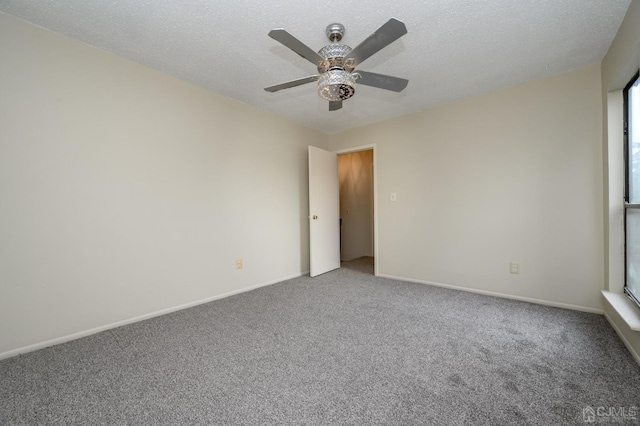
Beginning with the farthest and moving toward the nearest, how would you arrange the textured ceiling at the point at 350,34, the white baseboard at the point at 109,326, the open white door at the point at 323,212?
the open white door at the point at 323,212, the white baseboard at the point at 109,326, the textured ceiling at the point at 350,34

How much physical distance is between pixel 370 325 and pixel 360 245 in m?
3.29

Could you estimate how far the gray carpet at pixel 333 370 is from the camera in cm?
119

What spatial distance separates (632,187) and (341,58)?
7.78 ft

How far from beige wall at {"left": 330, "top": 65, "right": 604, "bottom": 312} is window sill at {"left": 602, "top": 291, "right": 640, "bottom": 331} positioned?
0.28 m

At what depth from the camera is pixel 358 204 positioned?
5.41m

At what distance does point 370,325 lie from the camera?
209cm

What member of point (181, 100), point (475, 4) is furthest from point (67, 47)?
point (475, 4)

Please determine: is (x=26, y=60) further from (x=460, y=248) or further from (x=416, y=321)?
(x=460, y=248)

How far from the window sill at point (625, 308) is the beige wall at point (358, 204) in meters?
3.59

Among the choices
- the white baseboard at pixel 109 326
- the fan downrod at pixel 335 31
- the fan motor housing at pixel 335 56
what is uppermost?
the fan downrod at pixel 335 31

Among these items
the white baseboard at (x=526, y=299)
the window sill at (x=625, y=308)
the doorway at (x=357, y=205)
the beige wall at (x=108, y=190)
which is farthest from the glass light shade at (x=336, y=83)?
the doorway at (x=357, y=205)

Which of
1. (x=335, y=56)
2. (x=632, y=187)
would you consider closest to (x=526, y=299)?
(x=632, y=187)

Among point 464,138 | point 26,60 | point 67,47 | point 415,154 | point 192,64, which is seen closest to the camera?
point 26,60

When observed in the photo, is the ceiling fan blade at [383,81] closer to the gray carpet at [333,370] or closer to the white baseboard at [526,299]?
the gray carpet at [333,370]
